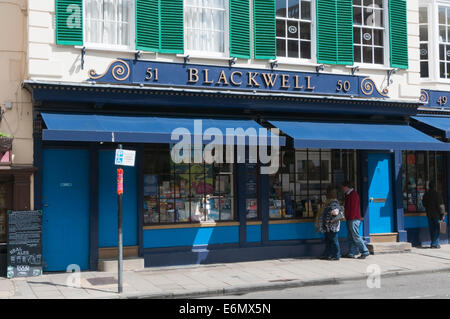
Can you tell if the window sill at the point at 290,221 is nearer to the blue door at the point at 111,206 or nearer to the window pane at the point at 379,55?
the blue door at the point at 111,206

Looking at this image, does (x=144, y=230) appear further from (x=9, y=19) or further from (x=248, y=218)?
(x=9, y=19)

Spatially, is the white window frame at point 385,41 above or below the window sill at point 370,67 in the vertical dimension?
above

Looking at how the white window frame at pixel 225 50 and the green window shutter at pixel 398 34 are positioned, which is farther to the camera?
the green window shutter at pixel 398 34

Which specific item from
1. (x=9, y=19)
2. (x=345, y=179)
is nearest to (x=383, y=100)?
(x=345, y=179)

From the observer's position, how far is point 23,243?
1120 centimetres

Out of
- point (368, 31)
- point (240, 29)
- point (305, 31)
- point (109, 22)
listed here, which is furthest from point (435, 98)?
point (109, 22)

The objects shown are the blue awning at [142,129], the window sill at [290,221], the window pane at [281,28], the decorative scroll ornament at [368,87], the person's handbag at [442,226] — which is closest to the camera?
the blue awning at [142,129]

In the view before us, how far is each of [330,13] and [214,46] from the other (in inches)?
127

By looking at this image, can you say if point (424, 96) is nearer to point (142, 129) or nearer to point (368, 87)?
point (368, 87)

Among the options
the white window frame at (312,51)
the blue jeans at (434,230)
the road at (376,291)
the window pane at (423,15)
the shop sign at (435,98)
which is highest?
the window pane at (423,15)

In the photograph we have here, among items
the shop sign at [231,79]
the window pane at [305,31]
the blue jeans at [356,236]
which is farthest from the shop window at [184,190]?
the window pane at [305,31]

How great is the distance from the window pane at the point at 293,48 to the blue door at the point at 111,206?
4918 millimetres

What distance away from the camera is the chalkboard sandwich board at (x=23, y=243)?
11.1m

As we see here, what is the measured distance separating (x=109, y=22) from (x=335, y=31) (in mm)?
5636
